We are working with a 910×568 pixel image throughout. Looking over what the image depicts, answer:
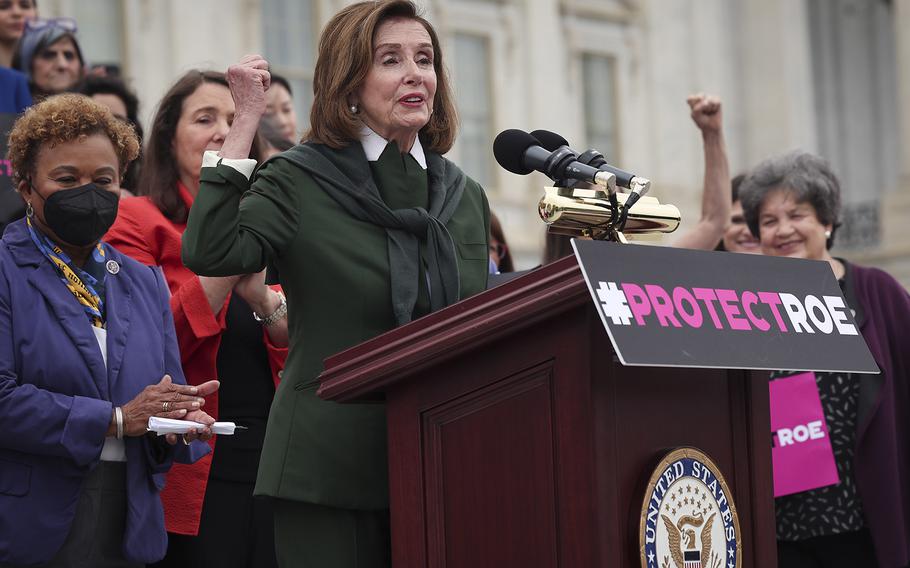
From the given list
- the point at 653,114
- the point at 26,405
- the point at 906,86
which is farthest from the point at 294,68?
the point at 26,405

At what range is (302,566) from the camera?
2.78 m

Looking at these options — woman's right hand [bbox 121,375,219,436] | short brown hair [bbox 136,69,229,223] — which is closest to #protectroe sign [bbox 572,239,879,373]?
woman's right hand [bbox 121,375,219,436]

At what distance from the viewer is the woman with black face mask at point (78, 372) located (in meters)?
3.13

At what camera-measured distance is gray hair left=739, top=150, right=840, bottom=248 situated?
466cm

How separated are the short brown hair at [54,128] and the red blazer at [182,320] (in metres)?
0.49

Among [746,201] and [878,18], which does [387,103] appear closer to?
[746,201]

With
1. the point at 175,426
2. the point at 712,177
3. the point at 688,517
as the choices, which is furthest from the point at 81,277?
the point at 712,177

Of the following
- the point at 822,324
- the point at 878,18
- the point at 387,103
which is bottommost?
the point at 822,324

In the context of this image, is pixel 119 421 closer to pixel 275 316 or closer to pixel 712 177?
pixel 275 316

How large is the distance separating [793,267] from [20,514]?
1.66 meters

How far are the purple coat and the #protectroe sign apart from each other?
1660mm

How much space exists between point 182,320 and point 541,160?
1380 millimetres

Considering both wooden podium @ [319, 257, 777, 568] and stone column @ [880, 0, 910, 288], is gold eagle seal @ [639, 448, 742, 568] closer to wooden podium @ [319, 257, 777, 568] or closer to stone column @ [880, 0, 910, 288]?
wooden podium @ [319, 257, 777, 568]

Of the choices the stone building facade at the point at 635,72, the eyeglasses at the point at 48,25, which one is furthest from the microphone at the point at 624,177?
the stone building facade at the point at 635,72
